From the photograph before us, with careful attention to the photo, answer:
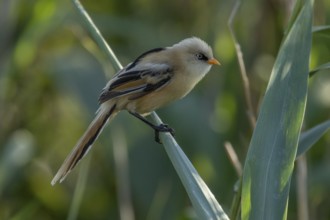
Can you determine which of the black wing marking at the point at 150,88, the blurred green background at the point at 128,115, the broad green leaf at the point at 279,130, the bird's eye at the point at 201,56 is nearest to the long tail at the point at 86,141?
the black wing marking at the point at 150,88

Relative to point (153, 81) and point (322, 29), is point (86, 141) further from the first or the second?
point (322, 29)

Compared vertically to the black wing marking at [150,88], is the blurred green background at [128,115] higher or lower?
lower

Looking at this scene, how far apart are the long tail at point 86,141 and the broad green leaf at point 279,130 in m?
0.63

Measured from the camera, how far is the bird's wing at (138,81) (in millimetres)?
2490

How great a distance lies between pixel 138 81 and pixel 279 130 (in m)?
1.10

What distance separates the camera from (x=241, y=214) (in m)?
1.62

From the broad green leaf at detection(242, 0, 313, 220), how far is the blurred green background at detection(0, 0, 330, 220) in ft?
6.53

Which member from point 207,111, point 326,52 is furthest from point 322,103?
point 207,111

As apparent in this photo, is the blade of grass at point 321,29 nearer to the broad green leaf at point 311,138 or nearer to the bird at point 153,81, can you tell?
the broad green leaf at point 311,138

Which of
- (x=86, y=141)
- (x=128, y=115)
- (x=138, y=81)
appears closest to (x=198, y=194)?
(x=86, y=141)

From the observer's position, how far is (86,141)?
230 centimetres

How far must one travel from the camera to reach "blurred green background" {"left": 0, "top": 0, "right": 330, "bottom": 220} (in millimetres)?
3842

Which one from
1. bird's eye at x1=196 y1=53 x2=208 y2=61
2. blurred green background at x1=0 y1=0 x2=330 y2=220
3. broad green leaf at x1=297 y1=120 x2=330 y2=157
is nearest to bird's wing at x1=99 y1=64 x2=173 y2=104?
bird's eye at x1=196 y1=53 x2=208 y2=61

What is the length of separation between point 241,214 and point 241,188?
0.21 feet
